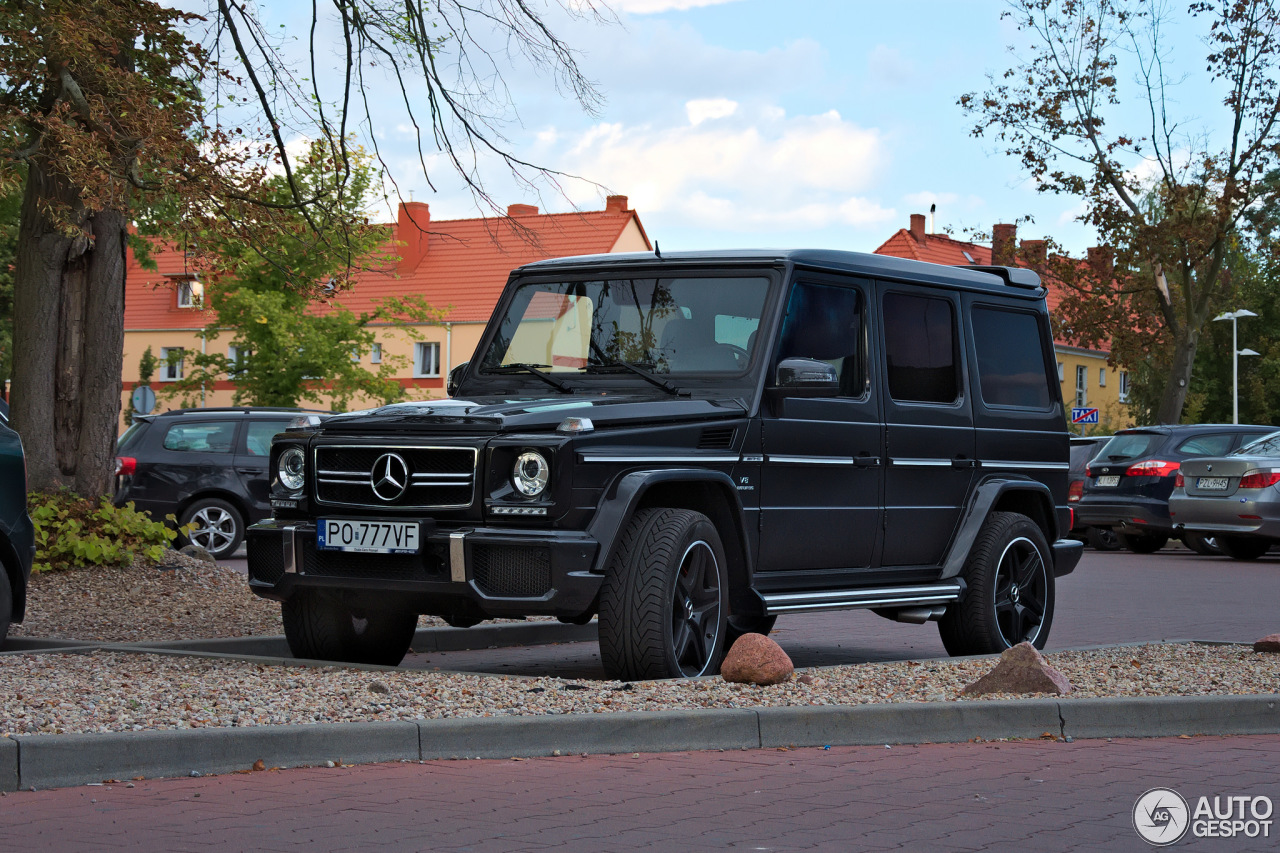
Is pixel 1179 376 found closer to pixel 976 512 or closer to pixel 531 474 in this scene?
pixel 976 512

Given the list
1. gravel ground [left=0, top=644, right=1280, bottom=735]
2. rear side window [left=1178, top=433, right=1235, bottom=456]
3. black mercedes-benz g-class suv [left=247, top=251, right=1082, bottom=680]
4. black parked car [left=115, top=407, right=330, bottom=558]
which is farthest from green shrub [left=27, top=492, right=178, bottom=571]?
rear side window [left=1178, top=433, right=1235, bottom=456]

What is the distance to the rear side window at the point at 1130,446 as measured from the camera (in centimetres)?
2282

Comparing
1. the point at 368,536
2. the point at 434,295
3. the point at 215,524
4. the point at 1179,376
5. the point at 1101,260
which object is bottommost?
the point at 215,524

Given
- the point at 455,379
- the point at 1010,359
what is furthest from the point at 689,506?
the point at 1010,359

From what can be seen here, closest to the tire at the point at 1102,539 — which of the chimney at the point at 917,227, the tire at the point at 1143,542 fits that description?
the tire at the point at 1143,542

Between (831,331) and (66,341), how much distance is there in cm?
721

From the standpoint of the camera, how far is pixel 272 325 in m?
45.3

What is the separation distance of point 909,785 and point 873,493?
3285 mm

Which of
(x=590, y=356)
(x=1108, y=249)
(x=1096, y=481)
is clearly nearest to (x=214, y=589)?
(x=590, y=356)

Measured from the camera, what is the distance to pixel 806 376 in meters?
8.11

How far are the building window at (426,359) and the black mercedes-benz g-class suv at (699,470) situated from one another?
2298 inches

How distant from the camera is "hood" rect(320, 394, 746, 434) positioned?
748cm

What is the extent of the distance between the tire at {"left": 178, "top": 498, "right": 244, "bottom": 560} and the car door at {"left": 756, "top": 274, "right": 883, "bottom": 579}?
12.9 m

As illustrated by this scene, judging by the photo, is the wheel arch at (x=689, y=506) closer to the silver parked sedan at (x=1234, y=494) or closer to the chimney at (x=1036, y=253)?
the silver parked sedan at (x=1234, y=494)
